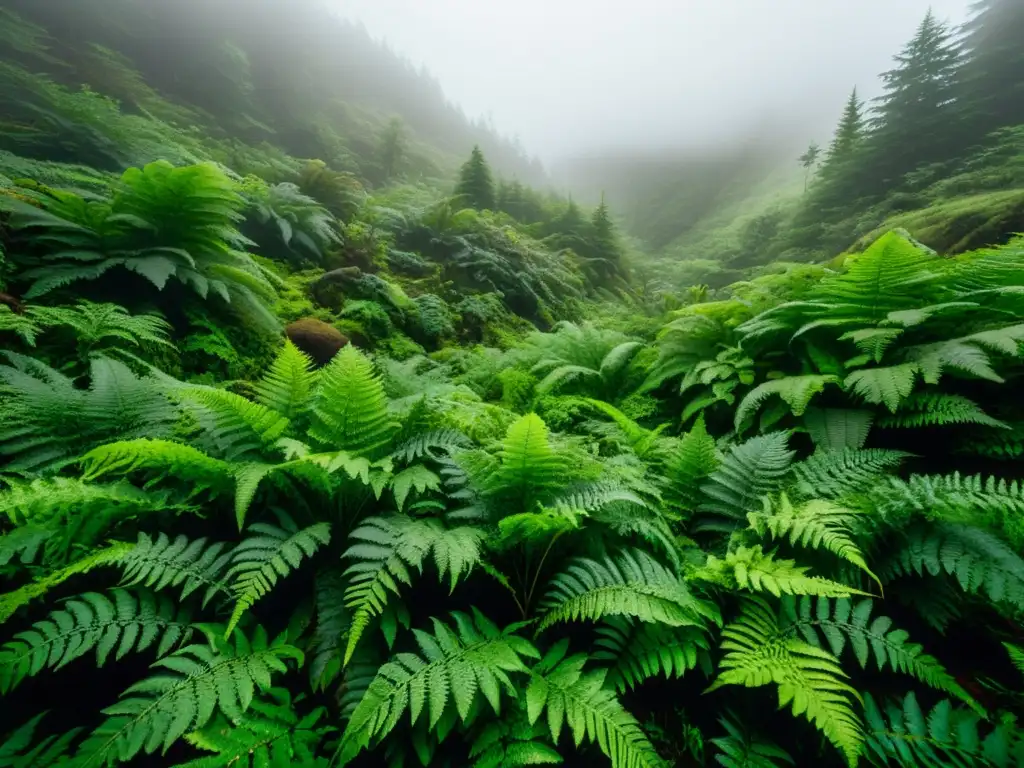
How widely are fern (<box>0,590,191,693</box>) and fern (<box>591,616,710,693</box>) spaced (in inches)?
51.0

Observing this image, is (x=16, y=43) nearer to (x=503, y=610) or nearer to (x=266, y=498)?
(x=266, y=498)

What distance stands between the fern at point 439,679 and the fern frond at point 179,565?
0.61m

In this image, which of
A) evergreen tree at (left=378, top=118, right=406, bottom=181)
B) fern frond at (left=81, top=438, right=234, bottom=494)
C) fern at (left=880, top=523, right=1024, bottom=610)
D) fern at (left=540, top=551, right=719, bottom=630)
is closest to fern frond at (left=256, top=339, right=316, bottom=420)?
fern frond at (left=81, top=438, right=234, bottom=494)

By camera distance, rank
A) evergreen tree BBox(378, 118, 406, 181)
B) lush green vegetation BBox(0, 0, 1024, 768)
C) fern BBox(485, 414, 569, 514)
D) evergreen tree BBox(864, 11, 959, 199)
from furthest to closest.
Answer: evergreen tree BBox(378, 118, 406, 181), evergreen tree BBox(864, 11, 959, 199), fern BBox(485, 414, 569, 514), lush green vegetation BBox(0, 0, 1024, 768)

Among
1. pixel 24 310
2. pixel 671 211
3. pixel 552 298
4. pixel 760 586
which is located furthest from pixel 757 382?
pixel 671 211

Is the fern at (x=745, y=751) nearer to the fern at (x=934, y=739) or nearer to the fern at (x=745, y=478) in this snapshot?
the fern at (x=934, y=739)

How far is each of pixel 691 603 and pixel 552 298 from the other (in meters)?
6.55

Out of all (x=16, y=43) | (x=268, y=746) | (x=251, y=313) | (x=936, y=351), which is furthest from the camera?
(x=16, y=43)

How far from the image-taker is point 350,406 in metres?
1.87

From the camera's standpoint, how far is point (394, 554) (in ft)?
4.63

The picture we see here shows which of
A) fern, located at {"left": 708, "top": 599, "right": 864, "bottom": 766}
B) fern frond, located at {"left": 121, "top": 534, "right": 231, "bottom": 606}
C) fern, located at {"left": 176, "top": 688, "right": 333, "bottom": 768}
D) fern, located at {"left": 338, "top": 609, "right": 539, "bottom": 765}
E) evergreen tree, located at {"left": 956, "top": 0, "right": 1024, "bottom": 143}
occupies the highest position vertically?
evergreen tree, located at {"left": 956, "top": 0, "right": 1024, "bottom": 143}

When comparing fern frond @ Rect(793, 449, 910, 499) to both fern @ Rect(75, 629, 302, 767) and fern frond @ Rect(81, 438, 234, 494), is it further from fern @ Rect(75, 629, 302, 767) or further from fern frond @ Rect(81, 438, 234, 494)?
fern frond @ Rect(81, 438, 234, 494)

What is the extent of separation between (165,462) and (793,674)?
7.02ft

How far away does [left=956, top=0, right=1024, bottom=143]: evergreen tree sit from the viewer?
11539 mm
